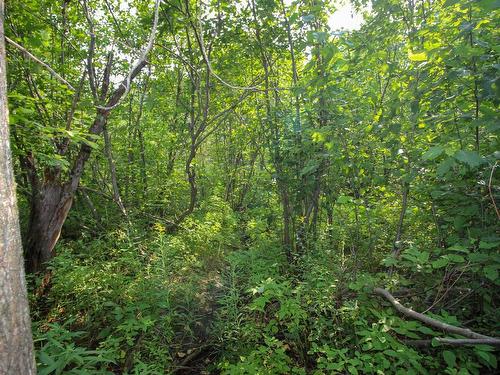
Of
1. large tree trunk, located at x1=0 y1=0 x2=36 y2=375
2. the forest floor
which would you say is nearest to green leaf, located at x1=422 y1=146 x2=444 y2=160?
large tree trunk, located at x1=0 y1=0 x2=36 y2=375

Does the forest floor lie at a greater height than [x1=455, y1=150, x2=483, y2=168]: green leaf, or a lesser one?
lesser

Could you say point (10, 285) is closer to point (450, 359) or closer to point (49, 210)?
point (450, 359)

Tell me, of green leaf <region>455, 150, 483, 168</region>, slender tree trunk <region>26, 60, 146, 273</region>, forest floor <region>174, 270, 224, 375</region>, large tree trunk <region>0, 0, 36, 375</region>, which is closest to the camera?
large tree trunk <region>0, 0, 36, 375</region>

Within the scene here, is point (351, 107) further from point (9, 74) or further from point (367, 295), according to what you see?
point (9, 74)

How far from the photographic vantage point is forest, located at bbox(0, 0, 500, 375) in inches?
81.8

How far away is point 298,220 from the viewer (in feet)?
15.0

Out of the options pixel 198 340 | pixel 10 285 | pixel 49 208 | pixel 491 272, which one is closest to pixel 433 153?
pixel 491 272

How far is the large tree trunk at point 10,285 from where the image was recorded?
1.13m

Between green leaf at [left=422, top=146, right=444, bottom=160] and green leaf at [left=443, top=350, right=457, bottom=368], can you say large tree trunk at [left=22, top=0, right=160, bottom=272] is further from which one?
green leaf at [left=443, top=350, right=457, bottom=368]

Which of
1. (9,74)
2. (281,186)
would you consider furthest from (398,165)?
(9,74)

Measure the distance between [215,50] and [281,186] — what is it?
8.45 ft

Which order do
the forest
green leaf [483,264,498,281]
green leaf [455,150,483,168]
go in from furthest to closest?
the forest → green leaf [483,264,498,281] → green leaf [455,150,483,168]

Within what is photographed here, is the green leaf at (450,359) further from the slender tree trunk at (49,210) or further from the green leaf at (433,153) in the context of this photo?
the slender tree trunk at (49,210)

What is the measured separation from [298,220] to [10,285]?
12.6 feet
